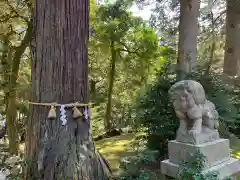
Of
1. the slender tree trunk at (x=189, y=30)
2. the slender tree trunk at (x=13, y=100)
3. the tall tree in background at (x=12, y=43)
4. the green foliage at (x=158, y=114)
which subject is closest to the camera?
the green foliage at (x=158, y=114)

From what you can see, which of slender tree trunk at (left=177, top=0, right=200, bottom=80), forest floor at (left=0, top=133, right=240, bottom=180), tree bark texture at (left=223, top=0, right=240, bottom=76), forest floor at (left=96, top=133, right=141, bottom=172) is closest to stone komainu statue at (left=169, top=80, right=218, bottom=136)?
forest floor at (left=0, top=133, right=240, bottom=180)

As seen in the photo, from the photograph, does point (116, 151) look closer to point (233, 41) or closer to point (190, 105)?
point (190, 105)

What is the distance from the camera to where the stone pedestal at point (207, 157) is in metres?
3.03

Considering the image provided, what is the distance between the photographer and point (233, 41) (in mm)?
7617

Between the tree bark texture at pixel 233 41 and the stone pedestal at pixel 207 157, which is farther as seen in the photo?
the tree bark texture at pixel 233 41

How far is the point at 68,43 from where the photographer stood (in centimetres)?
311

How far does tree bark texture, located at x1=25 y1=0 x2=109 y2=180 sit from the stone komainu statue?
39.7 inches

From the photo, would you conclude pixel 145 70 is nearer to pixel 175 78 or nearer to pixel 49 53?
pixel 175 78

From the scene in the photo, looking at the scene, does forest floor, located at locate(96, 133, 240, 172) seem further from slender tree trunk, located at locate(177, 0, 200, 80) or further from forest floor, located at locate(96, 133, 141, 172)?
slender tree trunk, located at locate(177, 0, 200, 80)

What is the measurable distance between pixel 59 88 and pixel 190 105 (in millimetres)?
1380

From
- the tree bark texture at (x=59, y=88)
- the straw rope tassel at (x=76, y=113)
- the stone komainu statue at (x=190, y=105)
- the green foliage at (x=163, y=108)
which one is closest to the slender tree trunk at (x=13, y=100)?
the green foliage at (x=163, y=108)

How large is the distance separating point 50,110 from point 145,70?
727 centimetres

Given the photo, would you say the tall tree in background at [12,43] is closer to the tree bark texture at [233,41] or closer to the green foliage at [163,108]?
the green foliage at [163,108]

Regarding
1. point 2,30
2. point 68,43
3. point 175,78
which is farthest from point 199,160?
point 2,30
